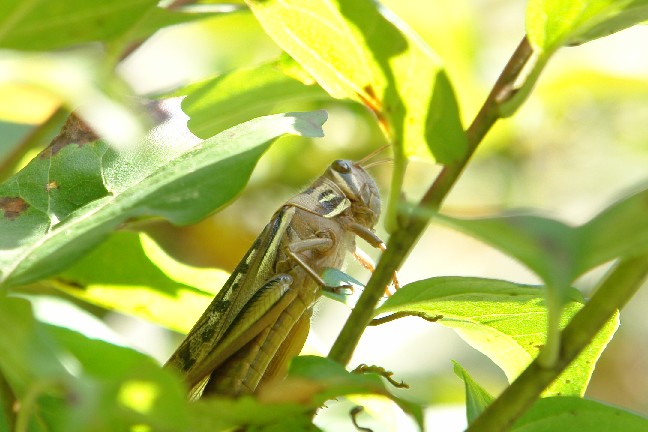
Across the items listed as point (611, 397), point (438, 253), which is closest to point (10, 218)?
point (438, 253)

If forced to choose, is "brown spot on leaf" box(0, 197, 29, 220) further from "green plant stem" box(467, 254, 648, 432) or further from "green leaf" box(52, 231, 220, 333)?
"green plant stem" box(467, 254, 648, 432)

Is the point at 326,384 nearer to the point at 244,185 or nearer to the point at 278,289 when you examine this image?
the point at 244,185

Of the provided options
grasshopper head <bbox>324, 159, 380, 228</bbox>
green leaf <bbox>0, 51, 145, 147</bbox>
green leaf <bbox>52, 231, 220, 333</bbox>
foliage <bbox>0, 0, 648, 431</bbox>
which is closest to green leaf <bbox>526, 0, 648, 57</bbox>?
foliage <bbox>0, 0, 648, 431</bbox>

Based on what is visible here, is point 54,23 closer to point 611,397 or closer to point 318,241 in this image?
point 318,241

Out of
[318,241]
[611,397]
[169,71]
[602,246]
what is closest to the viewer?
[602,246]

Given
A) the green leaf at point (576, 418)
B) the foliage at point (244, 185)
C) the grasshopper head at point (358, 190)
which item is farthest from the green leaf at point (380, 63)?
the grasshopper head at point (358, 190)

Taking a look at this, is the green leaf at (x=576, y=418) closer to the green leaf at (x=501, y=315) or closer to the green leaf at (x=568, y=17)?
the green leaf at (x=501, y=315)
